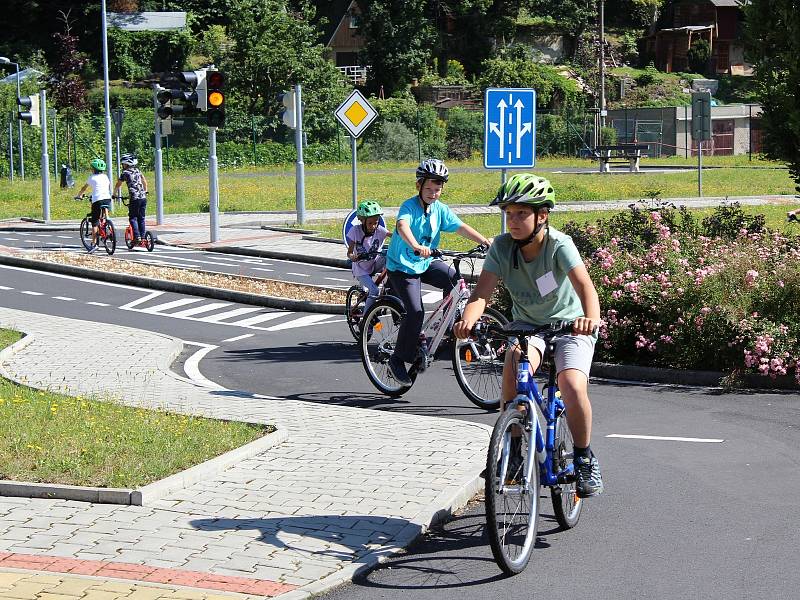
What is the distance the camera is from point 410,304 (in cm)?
1079

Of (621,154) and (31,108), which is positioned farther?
(621,154)

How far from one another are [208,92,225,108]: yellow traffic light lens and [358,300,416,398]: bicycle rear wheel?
13.4 m

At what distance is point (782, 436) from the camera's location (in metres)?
9.34

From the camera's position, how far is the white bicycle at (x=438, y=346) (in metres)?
10.6

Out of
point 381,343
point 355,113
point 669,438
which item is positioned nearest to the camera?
point 669,438

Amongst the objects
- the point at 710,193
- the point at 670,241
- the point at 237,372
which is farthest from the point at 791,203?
the point at 237,372

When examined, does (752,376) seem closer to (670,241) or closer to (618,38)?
(670,241)

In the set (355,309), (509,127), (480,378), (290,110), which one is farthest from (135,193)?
(480,378)

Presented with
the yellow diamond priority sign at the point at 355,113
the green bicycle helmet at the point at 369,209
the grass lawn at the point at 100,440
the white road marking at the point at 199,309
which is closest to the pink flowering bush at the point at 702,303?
the green bicycle helmet at the point at 369,209

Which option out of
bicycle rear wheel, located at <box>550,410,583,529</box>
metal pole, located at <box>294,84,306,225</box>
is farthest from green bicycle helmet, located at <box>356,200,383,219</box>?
metal pole, located at <box>294,84,306,225</box>

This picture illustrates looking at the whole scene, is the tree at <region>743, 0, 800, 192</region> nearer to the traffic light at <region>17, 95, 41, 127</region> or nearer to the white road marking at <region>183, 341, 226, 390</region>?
the white road marking at <region>183, 341, 226, 390</region>

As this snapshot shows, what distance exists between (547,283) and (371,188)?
37.4m

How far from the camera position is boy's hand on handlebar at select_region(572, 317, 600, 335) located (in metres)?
6.14

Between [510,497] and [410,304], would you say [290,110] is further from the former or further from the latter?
[510,497]
